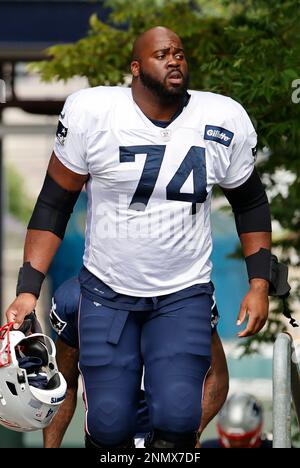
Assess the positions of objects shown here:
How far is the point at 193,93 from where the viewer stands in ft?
17.6

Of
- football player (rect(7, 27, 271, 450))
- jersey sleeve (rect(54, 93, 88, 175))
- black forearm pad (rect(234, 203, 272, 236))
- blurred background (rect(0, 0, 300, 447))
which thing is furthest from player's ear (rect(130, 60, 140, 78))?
blurred background (rect(0, 0, 300, 447))

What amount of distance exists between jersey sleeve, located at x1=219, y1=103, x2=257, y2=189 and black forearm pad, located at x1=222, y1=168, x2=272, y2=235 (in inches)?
1.8

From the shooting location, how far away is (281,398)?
471 centimetres

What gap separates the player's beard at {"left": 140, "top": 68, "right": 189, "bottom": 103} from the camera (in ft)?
17.0

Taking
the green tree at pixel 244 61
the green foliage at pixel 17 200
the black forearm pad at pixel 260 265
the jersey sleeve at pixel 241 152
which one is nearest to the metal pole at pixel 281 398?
the black forearm pad at pixel 260 265

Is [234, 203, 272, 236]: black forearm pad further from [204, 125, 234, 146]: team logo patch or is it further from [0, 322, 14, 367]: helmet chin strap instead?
[0, 322, 14, 367]: helmet chin strap

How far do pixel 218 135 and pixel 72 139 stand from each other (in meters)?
0.62

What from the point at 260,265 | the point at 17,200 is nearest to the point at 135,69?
the point at 260,265

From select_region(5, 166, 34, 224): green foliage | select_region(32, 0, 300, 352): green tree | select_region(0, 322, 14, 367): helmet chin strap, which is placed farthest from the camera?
select_region(5, 166, 34, 224): green foliage

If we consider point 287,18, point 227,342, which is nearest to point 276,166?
point 287,18

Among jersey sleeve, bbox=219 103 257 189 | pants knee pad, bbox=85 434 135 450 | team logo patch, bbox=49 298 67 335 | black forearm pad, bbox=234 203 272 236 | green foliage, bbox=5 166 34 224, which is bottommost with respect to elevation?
green foliage, bbox=5 166 34 224

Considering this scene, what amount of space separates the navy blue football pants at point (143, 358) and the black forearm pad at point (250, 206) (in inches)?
14.3

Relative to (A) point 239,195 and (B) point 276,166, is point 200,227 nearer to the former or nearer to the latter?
(A) point 239,195

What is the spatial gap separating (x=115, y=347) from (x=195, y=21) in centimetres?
329
